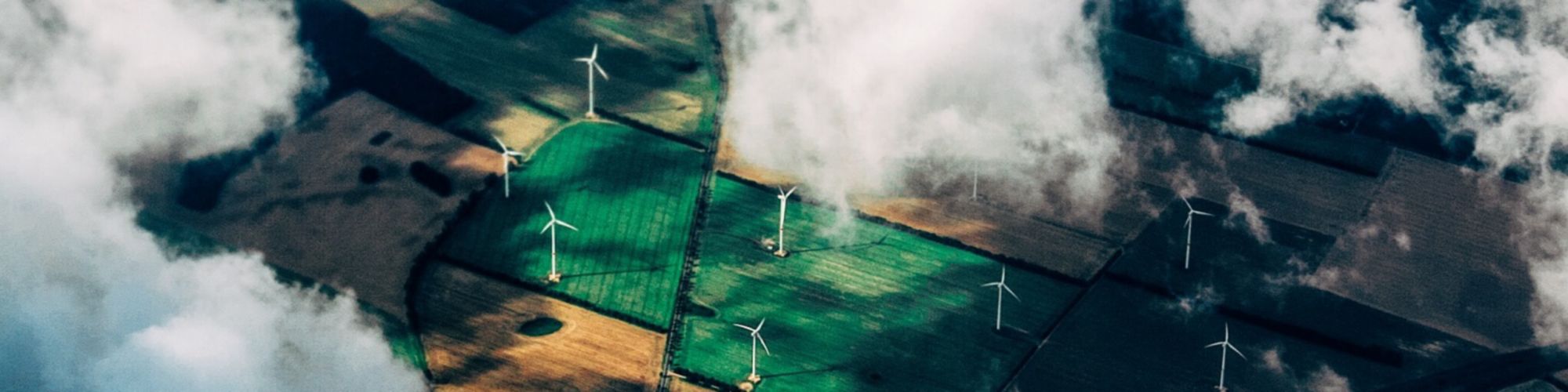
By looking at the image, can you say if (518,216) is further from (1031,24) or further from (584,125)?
(1031,24)

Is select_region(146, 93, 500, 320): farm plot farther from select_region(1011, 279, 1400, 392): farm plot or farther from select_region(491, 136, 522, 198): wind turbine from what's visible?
select_region(1011, 279, 1400, 392): farm plot

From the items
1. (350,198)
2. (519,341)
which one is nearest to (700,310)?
(519,341)

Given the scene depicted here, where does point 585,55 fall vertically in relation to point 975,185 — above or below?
above

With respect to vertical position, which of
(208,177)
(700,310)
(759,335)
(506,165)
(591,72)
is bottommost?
(759,335)

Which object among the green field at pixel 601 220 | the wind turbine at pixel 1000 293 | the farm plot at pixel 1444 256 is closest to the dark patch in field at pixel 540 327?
the green field at pixel 601 220

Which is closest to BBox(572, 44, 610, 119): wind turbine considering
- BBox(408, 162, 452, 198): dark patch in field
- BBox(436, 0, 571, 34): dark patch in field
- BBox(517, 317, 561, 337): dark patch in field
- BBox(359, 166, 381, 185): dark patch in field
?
BBox(436, 0, 571, 34): dark patch in field

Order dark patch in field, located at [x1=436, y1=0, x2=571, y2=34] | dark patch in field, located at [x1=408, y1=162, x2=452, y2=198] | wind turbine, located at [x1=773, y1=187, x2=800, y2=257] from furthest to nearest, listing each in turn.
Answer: dark patch in field, located at [x1=436, y1=0, x2=571, y2=34]
dark patch in field, located at [x1=408, y1=162, x2=452, y2=198]
wind turbine, located at [x1=773, y1=187, x2=800, y2=257]

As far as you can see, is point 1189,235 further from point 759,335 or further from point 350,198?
point 350,198

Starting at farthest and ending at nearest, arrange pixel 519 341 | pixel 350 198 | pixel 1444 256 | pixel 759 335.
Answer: pixel 1444 256 → pixel 350 198 → pixel 759 335 → pixel 519 341
